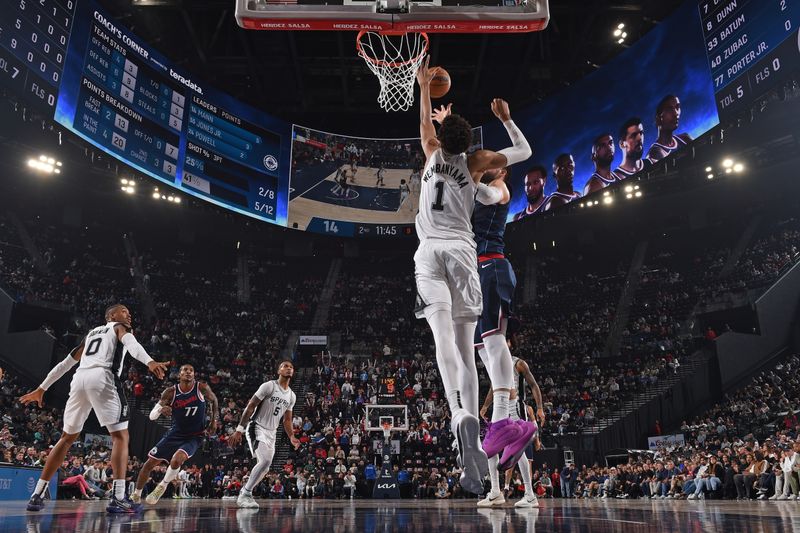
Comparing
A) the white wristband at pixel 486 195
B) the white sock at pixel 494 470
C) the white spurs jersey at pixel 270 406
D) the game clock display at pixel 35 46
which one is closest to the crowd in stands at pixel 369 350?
the white spurs jersey at pixel 270 406

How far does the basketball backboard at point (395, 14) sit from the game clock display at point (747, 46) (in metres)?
13.5

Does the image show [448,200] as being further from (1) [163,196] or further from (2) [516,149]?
(1) [163,196]

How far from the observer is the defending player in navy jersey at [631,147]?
22.6 m

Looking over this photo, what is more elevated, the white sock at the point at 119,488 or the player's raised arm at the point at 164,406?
the player's raised arm at the point at 164,406

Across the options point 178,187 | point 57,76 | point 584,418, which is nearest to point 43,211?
point 178,187

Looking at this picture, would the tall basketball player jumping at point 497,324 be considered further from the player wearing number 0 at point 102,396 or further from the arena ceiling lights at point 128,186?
the arena ceiling lights at point 128,186

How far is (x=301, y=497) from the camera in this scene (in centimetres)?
1872

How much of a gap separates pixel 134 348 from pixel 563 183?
21.6 meters

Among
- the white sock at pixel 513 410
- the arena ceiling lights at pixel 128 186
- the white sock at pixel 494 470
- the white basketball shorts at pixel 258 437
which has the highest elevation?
the arena ceiling lights at pixel 128 186

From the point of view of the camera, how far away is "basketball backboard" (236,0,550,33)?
7.99 meters

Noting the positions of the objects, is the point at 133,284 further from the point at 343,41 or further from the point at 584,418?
the point at 584,418

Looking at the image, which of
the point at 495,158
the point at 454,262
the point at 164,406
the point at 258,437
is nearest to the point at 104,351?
the point at 164,406

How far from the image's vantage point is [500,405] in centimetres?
533

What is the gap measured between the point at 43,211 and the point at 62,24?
13.4 metres
